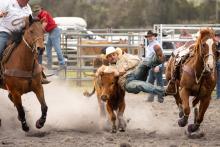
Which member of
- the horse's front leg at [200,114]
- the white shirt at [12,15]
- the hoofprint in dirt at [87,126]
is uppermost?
the white shirt at [12,15]

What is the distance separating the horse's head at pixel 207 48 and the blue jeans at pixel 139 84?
0.91 metres

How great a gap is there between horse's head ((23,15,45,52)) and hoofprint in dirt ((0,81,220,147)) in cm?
133

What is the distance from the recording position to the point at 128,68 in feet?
35.7

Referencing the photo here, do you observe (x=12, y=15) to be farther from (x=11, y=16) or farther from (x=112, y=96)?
(x=112, y=96)

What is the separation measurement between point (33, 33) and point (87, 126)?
197 centimetres

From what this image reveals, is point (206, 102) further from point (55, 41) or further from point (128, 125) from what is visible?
point (55, 41)

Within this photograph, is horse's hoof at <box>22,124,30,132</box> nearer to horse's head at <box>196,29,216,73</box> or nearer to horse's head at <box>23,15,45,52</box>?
horse's head at <box>23,15,45,52</box>

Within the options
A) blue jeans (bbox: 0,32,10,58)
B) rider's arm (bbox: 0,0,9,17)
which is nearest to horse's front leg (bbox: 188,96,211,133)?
blue jeans (bbox: 0,32,10,58)

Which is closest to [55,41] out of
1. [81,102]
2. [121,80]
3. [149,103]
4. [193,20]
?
[149,103]

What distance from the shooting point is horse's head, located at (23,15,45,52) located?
9.67 meters

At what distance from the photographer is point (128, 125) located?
11422mm

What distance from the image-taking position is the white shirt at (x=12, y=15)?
409 inches

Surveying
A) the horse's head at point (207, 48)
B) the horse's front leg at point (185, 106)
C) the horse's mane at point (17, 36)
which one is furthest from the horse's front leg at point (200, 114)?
the horse's mane at point (17, 36)

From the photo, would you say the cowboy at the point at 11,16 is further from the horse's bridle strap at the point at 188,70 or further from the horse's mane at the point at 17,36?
the horse's bridle strap at the point at 188,70
